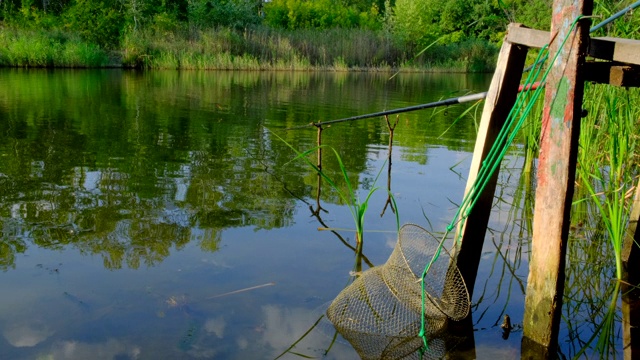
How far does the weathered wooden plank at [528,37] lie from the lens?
3178mm

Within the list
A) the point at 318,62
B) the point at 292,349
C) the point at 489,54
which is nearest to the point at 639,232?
the point at 292,349

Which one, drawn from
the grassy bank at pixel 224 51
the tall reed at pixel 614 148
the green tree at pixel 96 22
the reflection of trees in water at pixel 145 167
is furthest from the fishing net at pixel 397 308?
the green tree at pixel 96 22

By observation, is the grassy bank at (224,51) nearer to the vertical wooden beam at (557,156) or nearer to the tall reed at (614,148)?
the tall reed at (614,148)

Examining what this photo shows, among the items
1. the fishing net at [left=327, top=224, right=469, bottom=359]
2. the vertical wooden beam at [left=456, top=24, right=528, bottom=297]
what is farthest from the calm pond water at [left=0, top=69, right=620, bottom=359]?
the vertical wooden beam at [left=456, top=24, right=528, bottom=297]

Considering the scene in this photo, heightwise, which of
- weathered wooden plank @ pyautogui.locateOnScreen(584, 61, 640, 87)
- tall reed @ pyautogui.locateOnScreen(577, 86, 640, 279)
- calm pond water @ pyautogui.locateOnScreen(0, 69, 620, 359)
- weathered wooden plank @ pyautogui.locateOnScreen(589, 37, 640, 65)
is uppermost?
weathered wooden plank @ pyautogui.locateOnScreen(589, 37, 640, 65)

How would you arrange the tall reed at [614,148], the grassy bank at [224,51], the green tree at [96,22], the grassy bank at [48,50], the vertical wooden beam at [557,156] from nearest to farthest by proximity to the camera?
the vertical wooden beam at [557,156], the tall reed at [614,148], the grassy bank at [48,50], the grassy bank at [224,51], the green tree at [96,22]

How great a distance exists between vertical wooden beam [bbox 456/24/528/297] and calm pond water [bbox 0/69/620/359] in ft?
1.69

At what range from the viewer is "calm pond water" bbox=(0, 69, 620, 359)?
11.6 ft

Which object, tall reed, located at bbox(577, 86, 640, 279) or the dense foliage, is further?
the dense foliage

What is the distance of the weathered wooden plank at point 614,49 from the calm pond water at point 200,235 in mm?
1608

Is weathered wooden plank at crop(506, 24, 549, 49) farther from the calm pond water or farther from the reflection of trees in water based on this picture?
the reflection of trees in water

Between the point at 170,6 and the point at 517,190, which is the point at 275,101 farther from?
the point at 170,6

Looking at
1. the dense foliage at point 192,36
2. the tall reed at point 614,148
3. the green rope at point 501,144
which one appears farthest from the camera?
the dense foliage at point 192,36

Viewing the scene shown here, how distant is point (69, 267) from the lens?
14.4ft
